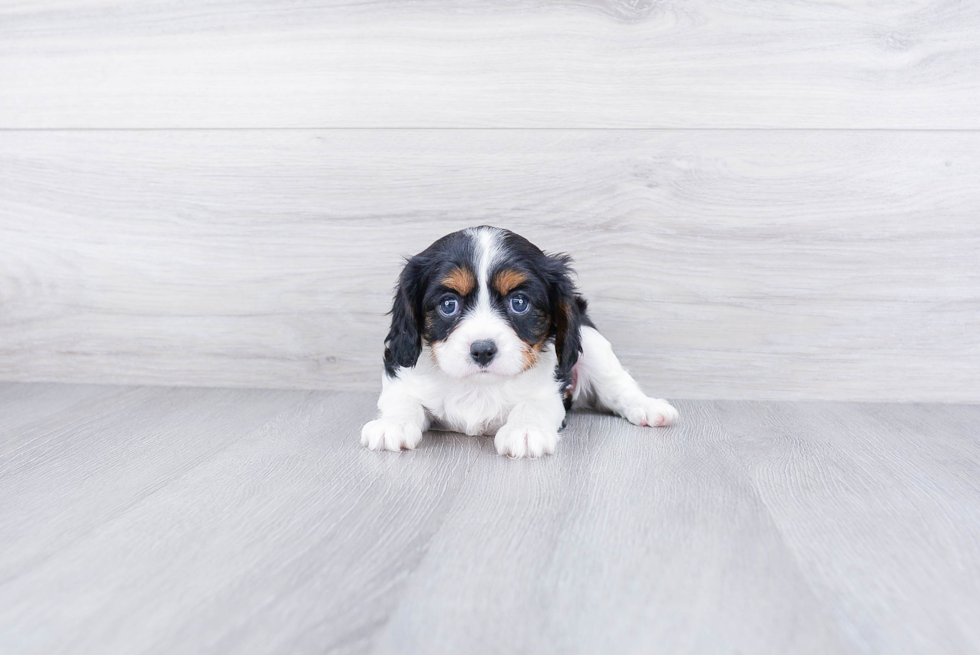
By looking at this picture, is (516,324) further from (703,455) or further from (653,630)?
(653,630)

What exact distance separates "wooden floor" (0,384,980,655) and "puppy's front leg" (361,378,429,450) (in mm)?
46

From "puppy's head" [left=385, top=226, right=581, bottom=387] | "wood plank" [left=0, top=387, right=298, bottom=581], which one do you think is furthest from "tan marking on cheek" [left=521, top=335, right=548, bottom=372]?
"wood plank" [left=0, top=387, right=298, bottom=581]

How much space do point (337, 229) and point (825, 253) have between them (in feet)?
5.08

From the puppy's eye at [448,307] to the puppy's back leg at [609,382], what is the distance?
46cm

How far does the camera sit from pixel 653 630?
890 millimetres

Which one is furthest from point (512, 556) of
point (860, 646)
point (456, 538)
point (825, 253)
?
point (825, 253)

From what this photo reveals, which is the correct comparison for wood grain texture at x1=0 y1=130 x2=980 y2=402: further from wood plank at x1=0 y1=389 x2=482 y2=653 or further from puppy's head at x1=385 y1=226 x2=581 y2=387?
wood plank at x1=0 y1=389 x2=482 y2=653

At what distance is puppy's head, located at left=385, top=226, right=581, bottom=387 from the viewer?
1688mm

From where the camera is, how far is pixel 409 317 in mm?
1811

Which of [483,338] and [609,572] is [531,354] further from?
[609,572]

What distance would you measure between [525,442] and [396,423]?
0.33m

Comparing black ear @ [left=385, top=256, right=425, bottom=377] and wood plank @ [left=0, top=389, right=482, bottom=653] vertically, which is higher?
black ear @ [left=385, top=256, right=425, bottom=377]

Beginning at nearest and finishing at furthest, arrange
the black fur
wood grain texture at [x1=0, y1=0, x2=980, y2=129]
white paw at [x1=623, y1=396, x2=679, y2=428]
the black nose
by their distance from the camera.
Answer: the black nose → the black fur → white paw at [x1=623, y1=396, x2=679, y2=428] → wood grain texture at [x1=0, y1=0, x2=980, y2=129]

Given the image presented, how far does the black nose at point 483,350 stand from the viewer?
165 cm
